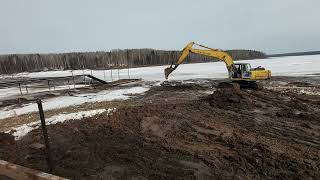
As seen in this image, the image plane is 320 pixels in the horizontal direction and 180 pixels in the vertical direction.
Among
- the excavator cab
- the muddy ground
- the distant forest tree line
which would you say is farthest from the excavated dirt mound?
the distant forest tree line

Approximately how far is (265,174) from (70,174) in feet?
13.1

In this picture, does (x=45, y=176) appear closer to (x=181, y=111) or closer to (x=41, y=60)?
(x=181, y=111)

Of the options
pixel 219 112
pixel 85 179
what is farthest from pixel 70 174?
pixel 219 112

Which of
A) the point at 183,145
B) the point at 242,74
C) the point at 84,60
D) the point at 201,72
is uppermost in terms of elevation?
the point at 84,60

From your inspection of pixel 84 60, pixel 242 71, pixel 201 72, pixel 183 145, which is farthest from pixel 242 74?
pixel 84 60

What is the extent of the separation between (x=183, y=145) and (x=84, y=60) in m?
68.7

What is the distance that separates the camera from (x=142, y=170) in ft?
24.0

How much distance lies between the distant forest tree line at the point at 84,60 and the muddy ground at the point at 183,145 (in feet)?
190

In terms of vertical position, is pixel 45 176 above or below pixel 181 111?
above

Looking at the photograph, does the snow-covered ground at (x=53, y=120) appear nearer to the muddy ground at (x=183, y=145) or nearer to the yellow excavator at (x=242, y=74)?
the muddy ground at (x=183, y=145)

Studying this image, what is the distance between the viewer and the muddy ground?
7203mm

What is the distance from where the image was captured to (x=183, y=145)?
8898 mm

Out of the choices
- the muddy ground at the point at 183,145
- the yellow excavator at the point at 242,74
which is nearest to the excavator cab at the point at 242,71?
the yellow excavator at the point at 242,74

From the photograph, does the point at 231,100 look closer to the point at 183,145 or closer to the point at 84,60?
the point at 183,145
